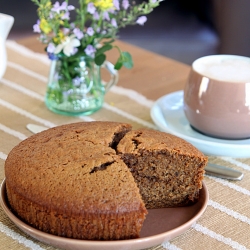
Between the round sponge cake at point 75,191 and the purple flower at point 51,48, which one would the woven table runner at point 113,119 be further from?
the purple flower at point 51,48

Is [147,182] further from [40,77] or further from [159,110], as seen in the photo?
[40,77]

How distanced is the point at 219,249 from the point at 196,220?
0.22ft

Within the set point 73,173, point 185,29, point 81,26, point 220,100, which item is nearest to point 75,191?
point 73,173

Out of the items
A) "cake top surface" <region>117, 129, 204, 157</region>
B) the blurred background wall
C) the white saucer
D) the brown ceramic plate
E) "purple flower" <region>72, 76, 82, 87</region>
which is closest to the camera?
the brown ceramic plate

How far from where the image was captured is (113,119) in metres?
1.42

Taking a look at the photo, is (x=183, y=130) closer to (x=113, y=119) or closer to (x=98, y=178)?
(x=113, y=119)

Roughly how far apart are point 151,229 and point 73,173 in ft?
0.60

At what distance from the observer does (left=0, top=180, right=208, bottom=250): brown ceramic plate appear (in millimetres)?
810

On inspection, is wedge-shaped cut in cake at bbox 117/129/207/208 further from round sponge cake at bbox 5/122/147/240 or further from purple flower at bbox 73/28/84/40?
purple flower at bbox 73/28/84/40

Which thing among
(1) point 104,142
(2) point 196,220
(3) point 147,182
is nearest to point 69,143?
(1) point 104,142

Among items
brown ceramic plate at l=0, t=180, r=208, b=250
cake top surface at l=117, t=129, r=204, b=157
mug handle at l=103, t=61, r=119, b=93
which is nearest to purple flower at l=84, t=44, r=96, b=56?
mug handle at l=103, t=61, r=119, b=93

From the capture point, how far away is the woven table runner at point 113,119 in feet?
2.96

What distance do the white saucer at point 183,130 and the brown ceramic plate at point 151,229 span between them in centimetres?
19

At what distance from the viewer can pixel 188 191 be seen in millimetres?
1018
